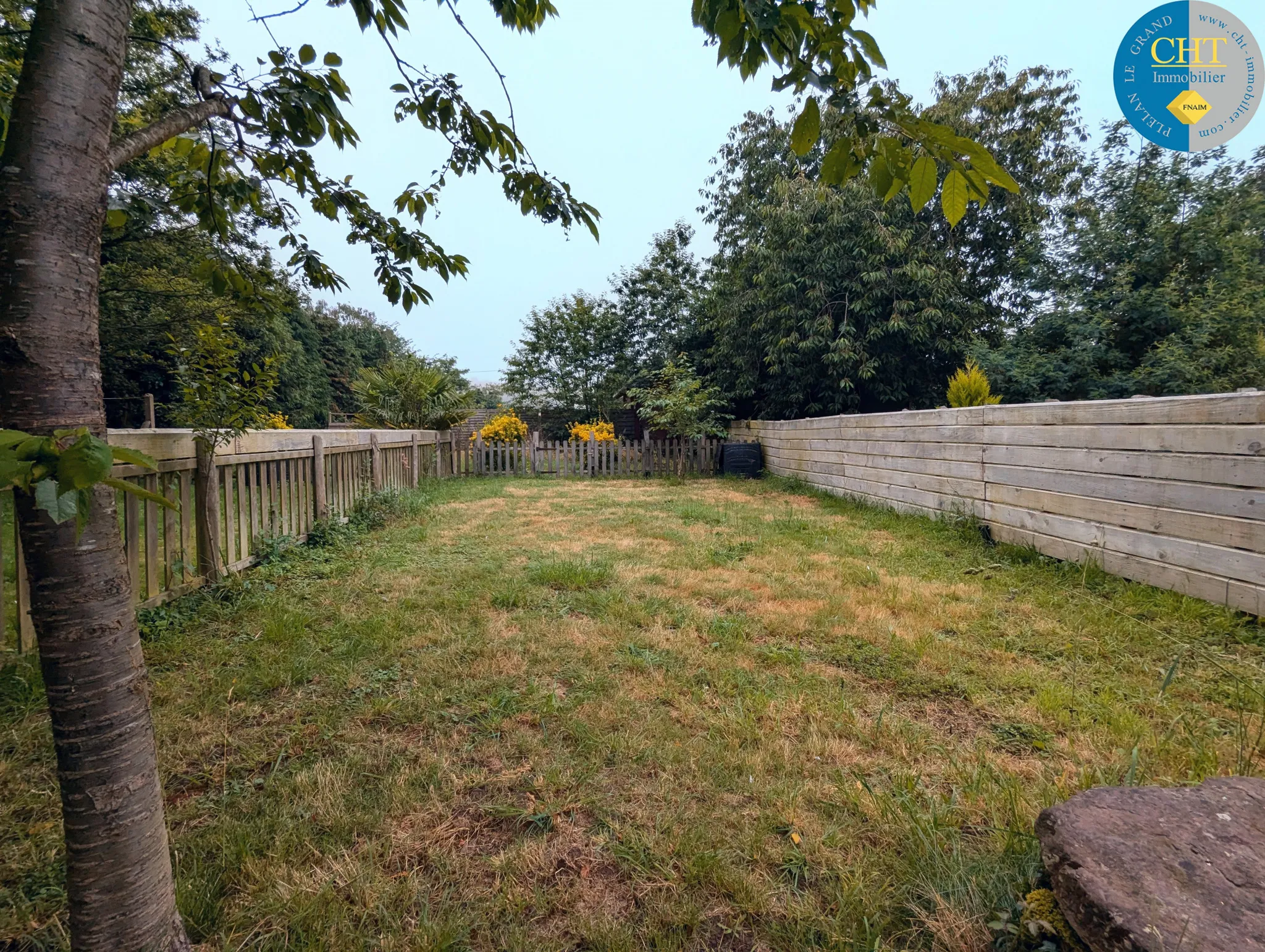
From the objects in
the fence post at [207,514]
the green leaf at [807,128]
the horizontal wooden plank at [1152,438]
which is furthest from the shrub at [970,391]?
the fence post at [207,514]

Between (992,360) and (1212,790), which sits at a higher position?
(992,360)

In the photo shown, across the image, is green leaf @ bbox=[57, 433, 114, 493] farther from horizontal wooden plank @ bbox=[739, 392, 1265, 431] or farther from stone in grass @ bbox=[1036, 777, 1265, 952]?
horizontal wooden plank @ bbox=[739, 392, 1265, 431]

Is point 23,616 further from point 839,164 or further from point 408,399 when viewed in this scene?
point 408,399

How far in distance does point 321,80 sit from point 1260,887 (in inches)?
125

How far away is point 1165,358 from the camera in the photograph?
7785 millimetres

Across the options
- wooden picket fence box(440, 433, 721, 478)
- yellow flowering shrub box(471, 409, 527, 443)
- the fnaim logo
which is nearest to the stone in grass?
the fnaim logo

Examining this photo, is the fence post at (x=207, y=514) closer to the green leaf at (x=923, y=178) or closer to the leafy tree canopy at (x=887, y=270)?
the green leaf at (x=923, y=178)

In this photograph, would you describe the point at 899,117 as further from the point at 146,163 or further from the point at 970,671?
the point at 146,163

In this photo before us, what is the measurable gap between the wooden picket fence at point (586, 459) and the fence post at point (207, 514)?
929 centimetres

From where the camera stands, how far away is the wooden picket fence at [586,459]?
12.8m

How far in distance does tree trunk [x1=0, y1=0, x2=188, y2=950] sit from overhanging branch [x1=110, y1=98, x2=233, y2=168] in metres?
0.13

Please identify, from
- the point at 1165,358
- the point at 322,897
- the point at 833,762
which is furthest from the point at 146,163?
the point at 1165,358

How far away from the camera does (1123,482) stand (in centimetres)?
349

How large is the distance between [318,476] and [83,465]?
5036mm
